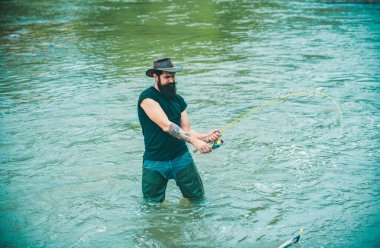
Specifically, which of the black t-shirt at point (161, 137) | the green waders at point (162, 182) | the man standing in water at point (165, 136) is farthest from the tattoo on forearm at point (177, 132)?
the green waders at point (162, 182)

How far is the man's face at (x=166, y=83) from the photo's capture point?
5137 millimetres

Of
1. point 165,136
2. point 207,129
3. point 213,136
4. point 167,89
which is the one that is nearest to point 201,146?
point 213,136

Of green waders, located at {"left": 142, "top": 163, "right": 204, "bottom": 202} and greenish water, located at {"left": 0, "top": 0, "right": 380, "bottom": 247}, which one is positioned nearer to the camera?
green waders, located at {"left": 142, "top": 163, "right": 204, "bottom": 202}

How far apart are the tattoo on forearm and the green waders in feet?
1.61

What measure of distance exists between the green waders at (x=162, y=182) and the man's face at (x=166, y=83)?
35.9 inches

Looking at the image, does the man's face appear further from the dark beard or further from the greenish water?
the greenish water

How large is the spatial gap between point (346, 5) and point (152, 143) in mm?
26052

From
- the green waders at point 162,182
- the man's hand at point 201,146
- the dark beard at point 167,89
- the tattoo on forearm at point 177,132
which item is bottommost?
the green waders at point 162,182

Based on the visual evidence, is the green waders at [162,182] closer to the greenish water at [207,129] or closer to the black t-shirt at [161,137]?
the black t-shirt at [161,137]

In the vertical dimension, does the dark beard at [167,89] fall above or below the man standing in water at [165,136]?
above

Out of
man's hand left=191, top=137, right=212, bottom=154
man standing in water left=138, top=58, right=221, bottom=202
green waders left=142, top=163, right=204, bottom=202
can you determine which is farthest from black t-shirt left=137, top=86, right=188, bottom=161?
man's hand left=191, top=137, right=212, bottom=154

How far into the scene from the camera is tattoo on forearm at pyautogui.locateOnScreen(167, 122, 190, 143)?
16.6ft

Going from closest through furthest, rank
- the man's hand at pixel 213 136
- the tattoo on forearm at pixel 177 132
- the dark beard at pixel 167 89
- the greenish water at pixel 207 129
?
1. the tattoo on forearm at pixel 177 132
2. the dark beard at pixel 167 89
3. the man's hand at pixel 213 136
4. the greenish water at pixel 207 129

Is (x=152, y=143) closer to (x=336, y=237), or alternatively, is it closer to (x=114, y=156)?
(x=336, y=237)
